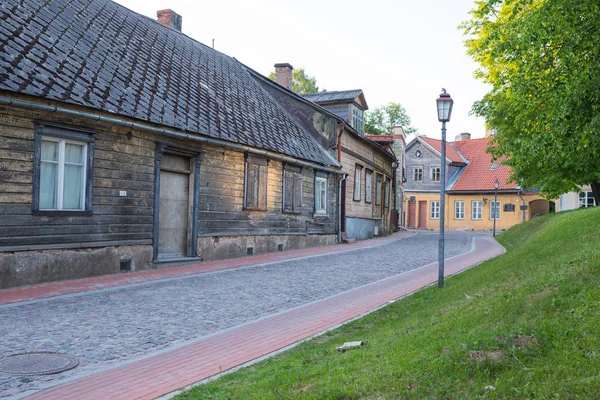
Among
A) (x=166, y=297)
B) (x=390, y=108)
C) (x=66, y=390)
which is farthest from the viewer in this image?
(x=390, y=108)

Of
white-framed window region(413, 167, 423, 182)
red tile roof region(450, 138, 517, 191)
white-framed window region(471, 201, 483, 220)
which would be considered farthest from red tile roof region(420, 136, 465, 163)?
white-framed window region(471, 201, 483, 220)

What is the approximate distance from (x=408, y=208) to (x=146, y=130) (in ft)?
125

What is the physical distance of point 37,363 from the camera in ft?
17.9

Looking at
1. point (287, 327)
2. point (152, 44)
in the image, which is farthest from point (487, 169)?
point (287, 327)

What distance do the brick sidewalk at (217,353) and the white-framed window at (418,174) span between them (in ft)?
129

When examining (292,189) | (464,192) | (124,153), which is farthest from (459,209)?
(124,153)

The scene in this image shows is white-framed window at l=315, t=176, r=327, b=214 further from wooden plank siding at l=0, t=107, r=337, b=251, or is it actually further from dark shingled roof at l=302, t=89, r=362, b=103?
dark shingled roof at l=302, t=89, r=362, b=103

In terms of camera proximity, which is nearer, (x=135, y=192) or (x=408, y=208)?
(x=135, y=192)

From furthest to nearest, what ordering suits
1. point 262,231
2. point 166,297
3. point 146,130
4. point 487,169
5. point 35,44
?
point 487,169
point 262,231
point 146,130
point 35,44
point 166,297

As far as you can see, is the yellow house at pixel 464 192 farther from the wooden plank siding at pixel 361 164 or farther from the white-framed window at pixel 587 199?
the wooden plank siding at pixel 361 164

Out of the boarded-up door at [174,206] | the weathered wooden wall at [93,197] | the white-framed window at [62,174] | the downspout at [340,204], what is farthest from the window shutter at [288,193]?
the white-framed window at [62,174]

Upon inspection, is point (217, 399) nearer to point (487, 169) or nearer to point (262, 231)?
point (262, 231)

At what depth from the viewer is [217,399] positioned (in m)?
4.41

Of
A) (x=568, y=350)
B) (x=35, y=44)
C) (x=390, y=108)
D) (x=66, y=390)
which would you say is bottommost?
(x=66, y=390)
